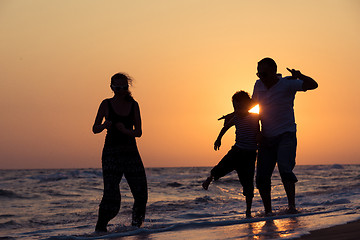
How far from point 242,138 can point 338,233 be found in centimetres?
265

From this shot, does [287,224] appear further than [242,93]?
No

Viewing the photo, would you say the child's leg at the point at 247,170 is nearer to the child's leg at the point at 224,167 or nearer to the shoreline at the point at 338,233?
the child's leg at the point at 224,167

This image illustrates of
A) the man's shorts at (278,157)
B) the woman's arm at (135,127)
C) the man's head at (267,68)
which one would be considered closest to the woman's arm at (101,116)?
the woman's arm at (135,127)

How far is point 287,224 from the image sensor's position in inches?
213

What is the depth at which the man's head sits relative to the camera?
6.55 metres

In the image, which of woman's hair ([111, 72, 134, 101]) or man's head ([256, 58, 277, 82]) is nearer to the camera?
woman's hair ([111, 72, 134, 101])

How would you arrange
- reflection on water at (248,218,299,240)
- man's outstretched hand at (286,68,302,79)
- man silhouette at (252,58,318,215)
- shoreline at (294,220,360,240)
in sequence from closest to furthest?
shoreline at (294,220,360,240) → reflection on water at (248,218,299,240) → man's outstretched hand at (286,68,302,79) → man silhouette at (252,58,318,215)

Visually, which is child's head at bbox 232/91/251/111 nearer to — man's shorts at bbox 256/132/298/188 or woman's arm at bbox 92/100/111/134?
man's shorts at bbox 256/132/298/188

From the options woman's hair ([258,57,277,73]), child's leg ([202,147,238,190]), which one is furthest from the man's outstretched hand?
child's leg ([202,147,238,190])

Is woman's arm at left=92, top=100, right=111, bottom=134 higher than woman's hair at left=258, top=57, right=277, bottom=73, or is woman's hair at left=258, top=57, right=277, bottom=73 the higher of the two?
woman's hair at left=258, top=57, right=277, bottom=73

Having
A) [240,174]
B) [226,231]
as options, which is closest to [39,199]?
[240,174]

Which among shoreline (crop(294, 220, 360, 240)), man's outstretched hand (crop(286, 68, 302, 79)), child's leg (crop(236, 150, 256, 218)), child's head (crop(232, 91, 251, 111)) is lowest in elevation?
shoreline (crop(294, 220, 360, 240))

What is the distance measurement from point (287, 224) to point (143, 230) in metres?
1.58

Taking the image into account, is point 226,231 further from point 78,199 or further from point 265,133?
point 78,199
